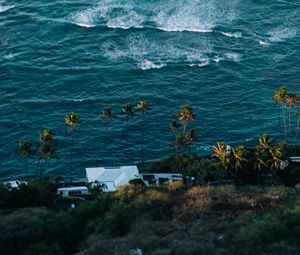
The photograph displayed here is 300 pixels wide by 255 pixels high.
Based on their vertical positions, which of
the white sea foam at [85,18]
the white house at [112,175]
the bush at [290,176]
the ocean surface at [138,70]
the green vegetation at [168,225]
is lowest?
the bush at [290,176]

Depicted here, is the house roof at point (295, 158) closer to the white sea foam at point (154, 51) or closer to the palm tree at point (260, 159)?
the palm tree at point (260, 159)

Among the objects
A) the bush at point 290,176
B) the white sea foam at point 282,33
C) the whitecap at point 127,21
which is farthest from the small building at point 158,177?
the white sea foam at point 282,33

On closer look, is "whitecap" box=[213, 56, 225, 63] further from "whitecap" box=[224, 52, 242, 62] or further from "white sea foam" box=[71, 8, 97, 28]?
"white sea foam" box=[71, 8, 97, 28]

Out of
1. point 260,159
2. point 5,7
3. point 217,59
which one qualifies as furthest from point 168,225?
point 5,7

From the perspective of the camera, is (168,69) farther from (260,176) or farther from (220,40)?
(260,176)

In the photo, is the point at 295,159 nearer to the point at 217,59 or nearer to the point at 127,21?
the point at 217,59

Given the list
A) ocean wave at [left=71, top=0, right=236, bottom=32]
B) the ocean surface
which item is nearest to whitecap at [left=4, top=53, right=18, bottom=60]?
the ocean surface
